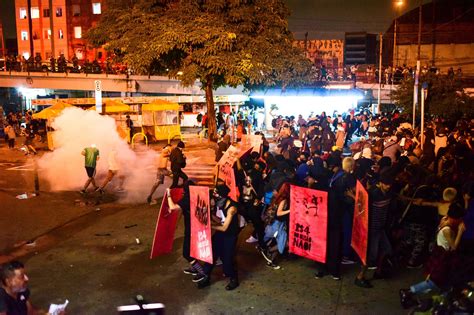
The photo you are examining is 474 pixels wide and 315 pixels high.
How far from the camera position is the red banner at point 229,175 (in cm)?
744

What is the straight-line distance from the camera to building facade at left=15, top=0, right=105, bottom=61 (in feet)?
212

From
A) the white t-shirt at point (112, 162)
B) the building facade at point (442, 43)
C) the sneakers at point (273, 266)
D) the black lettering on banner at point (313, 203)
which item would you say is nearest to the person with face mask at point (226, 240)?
the sneakers at point (273, 266)

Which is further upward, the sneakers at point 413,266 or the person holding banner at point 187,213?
the person holding banner at point 187,213

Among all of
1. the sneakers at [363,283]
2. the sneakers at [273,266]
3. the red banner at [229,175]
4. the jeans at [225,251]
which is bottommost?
the sneakers at [273,266]

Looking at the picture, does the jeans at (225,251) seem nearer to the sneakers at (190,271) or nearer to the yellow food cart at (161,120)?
the sneakers at (190,271)

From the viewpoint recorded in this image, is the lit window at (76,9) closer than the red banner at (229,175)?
No

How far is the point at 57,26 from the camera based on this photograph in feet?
216

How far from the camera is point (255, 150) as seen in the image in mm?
12555

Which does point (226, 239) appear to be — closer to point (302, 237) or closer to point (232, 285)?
point (232, 285)

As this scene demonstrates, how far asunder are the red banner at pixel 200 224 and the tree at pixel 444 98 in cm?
1902

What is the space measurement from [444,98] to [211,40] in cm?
1232

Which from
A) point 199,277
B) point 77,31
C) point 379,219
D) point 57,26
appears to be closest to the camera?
Result: point 379,219

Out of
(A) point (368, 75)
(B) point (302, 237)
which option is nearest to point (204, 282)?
(B) point (302, 237)

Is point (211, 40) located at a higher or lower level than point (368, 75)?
higher
